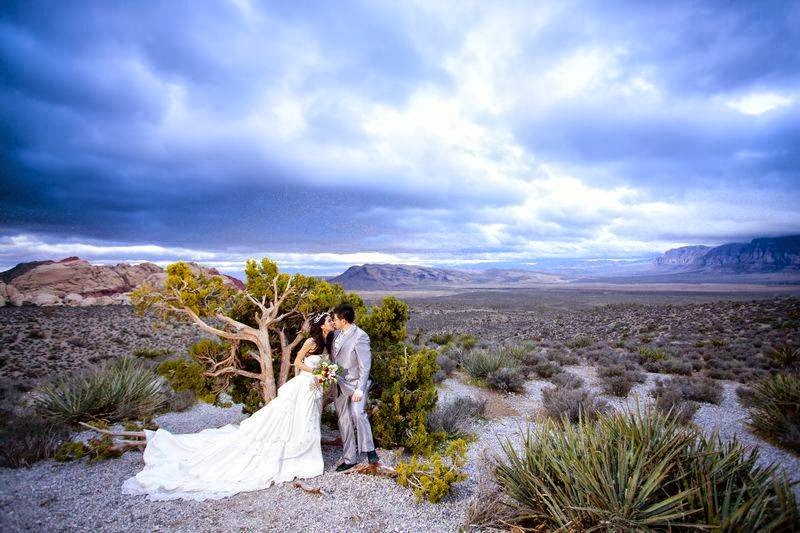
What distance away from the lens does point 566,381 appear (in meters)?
12.4

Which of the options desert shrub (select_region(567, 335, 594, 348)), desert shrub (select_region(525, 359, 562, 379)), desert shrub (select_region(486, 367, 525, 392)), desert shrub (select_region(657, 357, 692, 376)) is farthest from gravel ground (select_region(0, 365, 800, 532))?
desert shrub (select_region(567, 335, 594, 348))

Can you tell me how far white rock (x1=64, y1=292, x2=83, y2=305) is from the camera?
4056 centimetres

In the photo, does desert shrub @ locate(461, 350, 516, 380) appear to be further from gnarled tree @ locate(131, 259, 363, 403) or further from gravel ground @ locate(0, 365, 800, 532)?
gnarled tree @ locate(131, 259, 363, 403)

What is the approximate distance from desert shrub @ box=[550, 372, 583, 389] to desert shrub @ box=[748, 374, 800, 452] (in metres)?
4.35

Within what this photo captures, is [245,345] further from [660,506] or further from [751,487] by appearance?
[751,487]

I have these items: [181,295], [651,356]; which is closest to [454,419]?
[181,295]

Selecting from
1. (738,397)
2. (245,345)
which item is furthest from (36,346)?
(738,397)

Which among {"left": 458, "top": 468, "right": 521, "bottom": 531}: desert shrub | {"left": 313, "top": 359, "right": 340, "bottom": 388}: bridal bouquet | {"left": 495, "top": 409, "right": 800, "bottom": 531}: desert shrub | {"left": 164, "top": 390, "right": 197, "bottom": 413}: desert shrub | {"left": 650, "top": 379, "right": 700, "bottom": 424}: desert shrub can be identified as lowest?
{"left": 650, "top": 379, "right": 700, "bottom": 424}: desert shrub

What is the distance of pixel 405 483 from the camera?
5.60 meters

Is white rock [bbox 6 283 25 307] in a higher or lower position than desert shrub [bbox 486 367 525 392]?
higher

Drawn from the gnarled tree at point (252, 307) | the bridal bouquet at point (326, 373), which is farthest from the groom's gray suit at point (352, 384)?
the gnarled tree at point (252, 307)

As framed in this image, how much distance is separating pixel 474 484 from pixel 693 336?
21162 millimetres

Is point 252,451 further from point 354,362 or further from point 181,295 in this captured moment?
point 181,295

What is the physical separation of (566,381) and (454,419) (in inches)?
227
